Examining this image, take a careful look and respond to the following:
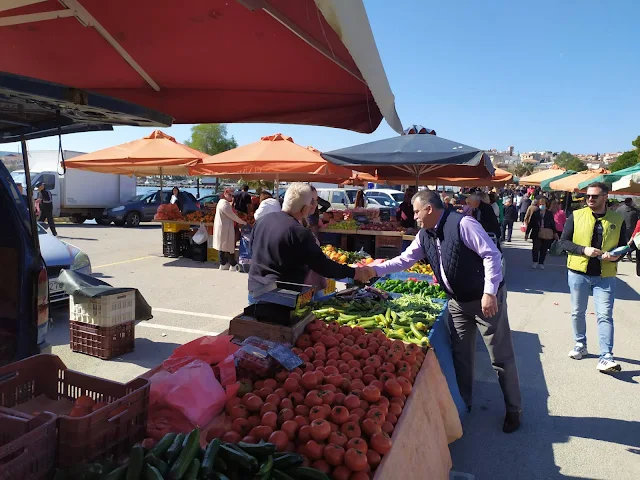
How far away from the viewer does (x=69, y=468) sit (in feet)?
5.88

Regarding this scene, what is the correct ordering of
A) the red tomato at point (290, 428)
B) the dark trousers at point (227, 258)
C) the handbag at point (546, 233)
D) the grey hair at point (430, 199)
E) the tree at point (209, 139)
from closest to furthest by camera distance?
1. the red tomato at point (290, 428)
2. the grey hair at point (430, 199)
3. the dark trousers at point (227, 258)
4. the handbag at point (546, 233)
5. the tree at point (209, 139)

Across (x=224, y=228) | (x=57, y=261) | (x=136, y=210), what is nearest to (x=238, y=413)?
(x=57, y=261)

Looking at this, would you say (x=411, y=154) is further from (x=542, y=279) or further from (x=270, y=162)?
(x=542, y=279)

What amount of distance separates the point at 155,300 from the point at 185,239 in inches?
181

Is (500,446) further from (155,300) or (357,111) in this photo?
(155,300)

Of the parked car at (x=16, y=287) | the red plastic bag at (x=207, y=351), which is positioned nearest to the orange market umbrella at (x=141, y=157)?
the parked car at (x=16, y=287)

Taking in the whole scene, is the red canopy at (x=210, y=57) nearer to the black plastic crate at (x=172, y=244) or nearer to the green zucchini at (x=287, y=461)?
the green zucchini at (x=287, y=461)

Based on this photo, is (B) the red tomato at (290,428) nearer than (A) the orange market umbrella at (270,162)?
Yes

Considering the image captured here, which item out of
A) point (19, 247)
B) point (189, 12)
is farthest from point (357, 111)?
point (19, 247)

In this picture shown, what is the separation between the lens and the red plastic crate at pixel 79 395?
182cm

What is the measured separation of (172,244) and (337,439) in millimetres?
10743

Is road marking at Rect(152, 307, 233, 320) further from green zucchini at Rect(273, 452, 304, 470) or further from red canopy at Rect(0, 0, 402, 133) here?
green zucchini at Rect(273, 452, 304, 470)

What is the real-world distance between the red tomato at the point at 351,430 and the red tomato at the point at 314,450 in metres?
0.19

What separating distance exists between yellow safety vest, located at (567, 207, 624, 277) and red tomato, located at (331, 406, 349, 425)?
3959mm
